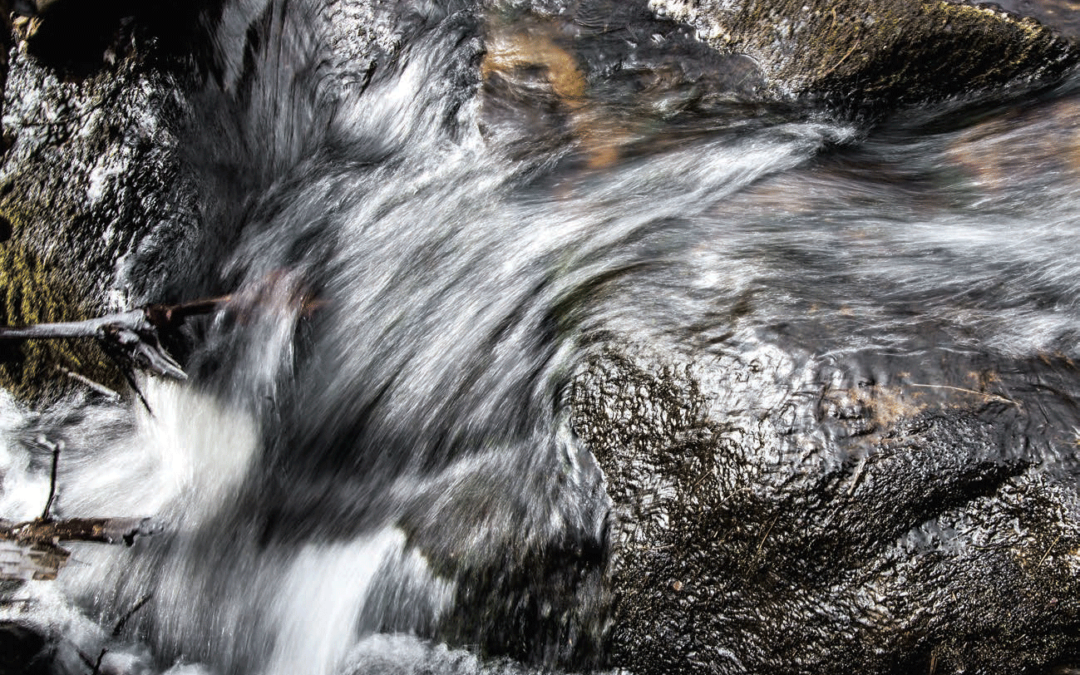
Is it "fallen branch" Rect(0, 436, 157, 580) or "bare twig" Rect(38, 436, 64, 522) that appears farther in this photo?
"fallen branch" Rect(0, 436, 157, 580)

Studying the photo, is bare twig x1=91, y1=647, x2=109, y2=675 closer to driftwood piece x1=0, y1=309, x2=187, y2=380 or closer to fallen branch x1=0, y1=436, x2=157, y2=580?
fallen branch x1=0, y1=436, x2=157, y2=580

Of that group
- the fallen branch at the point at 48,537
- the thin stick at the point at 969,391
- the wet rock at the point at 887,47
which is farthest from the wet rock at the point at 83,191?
the thin stick at the point at 969,391

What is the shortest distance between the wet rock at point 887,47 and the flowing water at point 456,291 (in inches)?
6.1

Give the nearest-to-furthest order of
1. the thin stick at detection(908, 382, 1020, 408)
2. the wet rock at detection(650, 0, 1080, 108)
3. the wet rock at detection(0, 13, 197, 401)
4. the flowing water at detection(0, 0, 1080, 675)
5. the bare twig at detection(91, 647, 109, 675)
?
1. the thin stick at detection(908, 382, 1020, 408)
2. the flowing water at detection(0, 0, 1080, 675)
3. the bare twig at detection(91, 647, 109, 675)
4. the wet rock at detection(650, 0, 1080, 108)
5. the wet rock at detection(0, 13, 197, 401)

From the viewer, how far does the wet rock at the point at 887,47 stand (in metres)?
3.35

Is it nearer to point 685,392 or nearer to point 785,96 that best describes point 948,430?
point 685,392

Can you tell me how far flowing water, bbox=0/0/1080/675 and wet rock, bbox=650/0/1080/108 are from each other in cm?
16

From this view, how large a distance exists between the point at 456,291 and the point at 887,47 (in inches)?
91.2

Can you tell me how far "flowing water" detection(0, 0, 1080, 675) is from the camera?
258 cm

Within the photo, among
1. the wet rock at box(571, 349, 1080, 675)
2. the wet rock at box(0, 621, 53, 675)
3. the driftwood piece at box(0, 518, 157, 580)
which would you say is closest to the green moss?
the driftwood piece at box(0, 518, 157, 580)

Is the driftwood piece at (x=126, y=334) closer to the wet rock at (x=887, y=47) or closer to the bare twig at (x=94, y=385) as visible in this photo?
the bare twig at (x=94, y=385)

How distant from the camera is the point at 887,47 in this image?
138 inches

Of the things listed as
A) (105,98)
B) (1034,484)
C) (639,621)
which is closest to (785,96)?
(1034,484)

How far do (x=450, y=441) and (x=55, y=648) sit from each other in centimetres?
197
